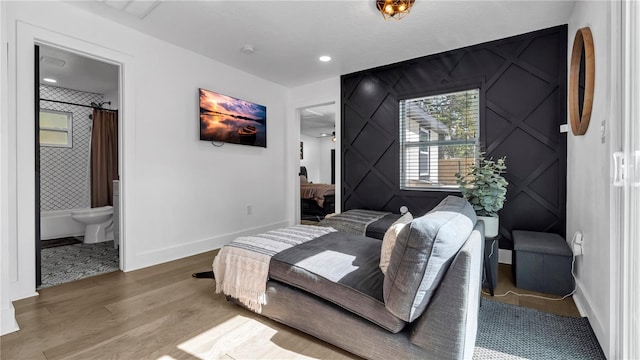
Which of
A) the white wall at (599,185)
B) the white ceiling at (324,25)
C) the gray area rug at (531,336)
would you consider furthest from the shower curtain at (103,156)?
the white wall at (599,185)

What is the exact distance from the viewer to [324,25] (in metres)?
2.80

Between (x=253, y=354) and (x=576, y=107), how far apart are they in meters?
3.09

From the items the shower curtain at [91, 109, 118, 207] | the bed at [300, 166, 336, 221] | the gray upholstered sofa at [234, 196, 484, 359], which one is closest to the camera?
the gray upholstered sofa at [234, 196, 484, 359]

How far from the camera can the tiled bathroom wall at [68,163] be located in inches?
175

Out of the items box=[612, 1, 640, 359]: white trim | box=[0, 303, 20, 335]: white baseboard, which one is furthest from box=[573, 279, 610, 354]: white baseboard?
box=[0, 303, 20, 335]: white baseboard

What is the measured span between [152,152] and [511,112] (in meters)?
4.04

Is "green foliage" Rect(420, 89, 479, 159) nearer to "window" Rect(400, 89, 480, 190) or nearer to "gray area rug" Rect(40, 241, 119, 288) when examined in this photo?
"window" Rect(400, 89, 480, 190)

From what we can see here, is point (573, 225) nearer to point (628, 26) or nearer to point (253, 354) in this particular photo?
point (628, 26)

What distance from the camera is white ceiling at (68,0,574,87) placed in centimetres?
248

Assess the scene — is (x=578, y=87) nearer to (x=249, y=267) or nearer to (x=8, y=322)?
(x=249, y=267)

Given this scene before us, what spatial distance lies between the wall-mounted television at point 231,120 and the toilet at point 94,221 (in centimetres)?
207

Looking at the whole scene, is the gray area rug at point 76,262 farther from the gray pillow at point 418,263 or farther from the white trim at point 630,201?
the white trim at point 630,201

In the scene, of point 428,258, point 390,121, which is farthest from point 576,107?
point 428,258

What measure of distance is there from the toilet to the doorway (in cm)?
337
